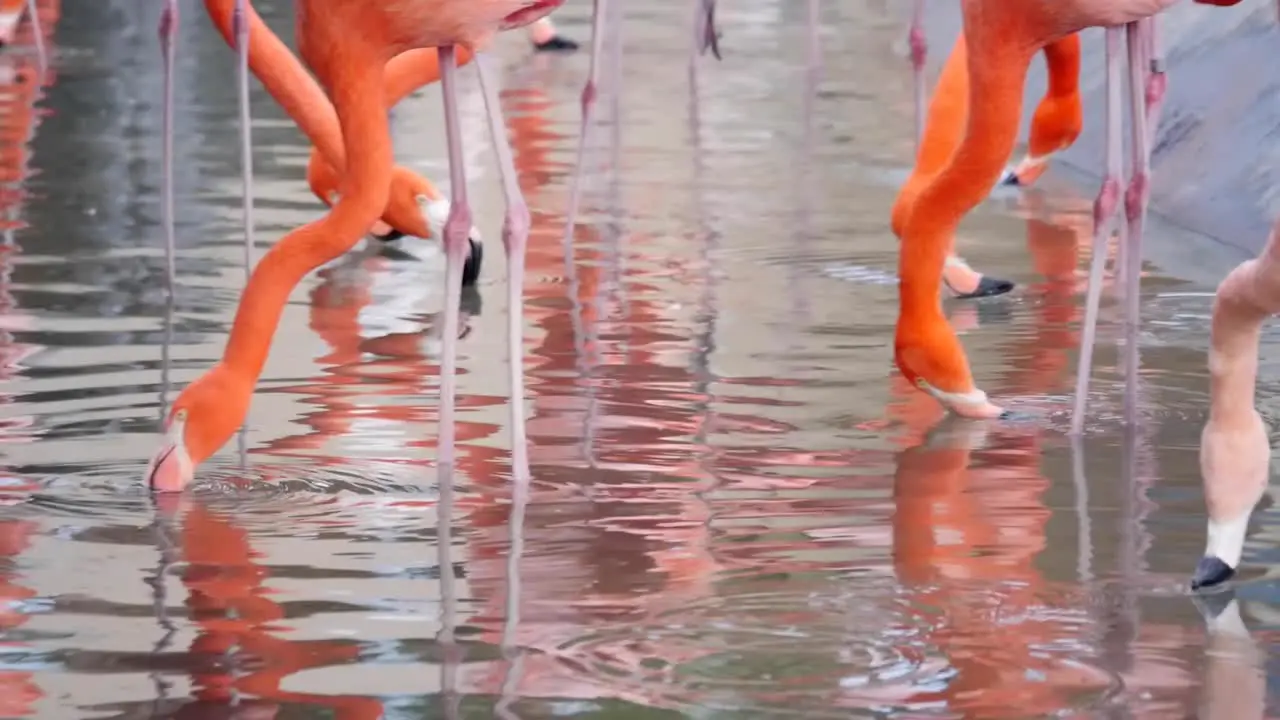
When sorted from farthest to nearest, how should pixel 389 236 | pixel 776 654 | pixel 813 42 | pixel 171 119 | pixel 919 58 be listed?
pixel 813 42 → pixel 389 236 → pixel 919 58 → pixel 171 119 → pixel 776 654

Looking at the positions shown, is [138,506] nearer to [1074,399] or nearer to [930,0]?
[1074,399]

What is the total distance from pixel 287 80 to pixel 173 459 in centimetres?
199

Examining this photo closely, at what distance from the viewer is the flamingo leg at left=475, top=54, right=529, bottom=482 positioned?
178 inches

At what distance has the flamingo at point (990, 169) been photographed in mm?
4637

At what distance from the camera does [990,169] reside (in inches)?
190

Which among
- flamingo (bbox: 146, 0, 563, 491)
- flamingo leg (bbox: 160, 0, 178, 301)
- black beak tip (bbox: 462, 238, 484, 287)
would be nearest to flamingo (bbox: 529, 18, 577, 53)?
black beak tip (bbox: 462, 238, 484, 287)

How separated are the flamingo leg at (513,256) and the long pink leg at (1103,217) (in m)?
1.13

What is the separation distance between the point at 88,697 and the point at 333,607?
0.53 meters

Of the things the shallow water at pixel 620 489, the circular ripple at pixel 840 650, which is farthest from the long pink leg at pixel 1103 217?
the circular ripple at pixel 840 650

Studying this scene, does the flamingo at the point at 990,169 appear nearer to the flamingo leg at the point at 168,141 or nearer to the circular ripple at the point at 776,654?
the circular ripple at the point at 776,654

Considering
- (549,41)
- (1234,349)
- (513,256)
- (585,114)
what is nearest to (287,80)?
(585,114)

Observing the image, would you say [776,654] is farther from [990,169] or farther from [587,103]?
[587,103]

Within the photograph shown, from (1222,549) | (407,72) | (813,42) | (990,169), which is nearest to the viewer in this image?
(1222,549)

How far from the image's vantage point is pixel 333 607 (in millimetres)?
3814
